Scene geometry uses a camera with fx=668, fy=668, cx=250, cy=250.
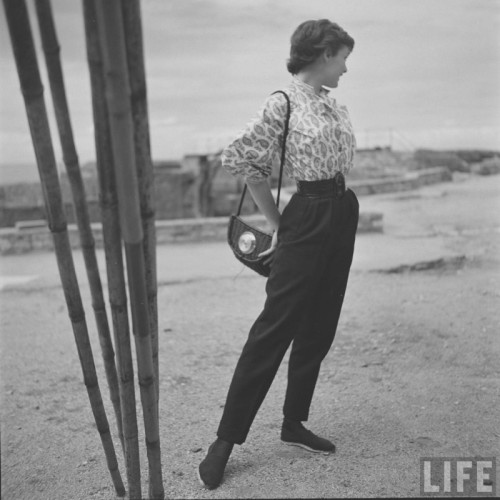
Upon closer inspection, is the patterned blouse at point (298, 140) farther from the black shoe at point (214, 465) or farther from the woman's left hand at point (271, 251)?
the black shoe at point (214, 465)

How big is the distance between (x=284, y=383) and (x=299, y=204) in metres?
1.63

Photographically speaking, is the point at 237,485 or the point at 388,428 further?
the point at 388,428

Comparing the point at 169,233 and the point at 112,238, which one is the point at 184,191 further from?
the point at 112,238

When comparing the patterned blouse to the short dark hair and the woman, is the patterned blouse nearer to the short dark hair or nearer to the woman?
the woman

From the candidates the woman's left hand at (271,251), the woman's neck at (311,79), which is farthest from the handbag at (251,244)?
the woman's neck at (311,79)

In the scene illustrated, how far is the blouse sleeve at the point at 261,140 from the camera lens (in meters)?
2.47

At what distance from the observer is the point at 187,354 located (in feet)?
14.8

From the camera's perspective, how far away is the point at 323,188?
2.54m

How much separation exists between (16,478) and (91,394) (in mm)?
862

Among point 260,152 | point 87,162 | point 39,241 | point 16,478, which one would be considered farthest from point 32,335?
point 87,162

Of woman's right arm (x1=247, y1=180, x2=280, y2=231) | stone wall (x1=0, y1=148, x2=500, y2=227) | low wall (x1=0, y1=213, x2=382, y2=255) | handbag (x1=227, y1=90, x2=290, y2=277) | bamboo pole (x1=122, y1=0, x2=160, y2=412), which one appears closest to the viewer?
bamboo pole (x1=122, y1=0, x2=160, y2=412)

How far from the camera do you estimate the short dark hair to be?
2479mm

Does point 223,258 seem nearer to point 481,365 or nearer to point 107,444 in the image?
point 481,365

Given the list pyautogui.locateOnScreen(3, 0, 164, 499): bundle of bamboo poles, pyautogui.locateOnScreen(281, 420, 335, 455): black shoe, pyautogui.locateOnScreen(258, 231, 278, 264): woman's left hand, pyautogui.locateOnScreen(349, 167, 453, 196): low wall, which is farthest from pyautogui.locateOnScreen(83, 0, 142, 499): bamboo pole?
pyautogui.locateOnScreen(349, 167, 453, 196): low wall
